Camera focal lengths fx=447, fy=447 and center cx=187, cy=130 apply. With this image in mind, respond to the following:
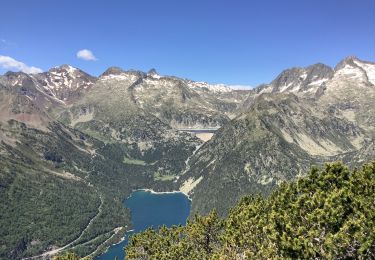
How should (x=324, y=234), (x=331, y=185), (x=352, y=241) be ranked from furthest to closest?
(x=331, y=185)
(x=324, y=234)
(x=352, y=241)

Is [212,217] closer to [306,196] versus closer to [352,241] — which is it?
[306,196]

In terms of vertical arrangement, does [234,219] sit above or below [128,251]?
above

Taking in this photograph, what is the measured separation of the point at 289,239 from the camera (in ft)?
177

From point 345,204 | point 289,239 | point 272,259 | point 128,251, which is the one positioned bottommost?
point 128,251

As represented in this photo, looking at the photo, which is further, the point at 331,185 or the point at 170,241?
the point at 170,241

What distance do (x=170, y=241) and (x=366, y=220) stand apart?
185ft

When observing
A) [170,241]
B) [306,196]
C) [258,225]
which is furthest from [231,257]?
[170,241]

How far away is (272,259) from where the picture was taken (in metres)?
60.0

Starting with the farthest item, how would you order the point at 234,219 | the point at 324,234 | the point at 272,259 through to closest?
the point at 234,219, the point at 272,259, the point at 324,234

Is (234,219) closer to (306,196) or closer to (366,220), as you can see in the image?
(306,196)

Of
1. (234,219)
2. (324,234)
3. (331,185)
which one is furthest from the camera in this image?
(234,219)

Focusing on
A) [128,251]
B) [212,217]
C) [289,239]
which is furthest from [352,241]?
[128,251]

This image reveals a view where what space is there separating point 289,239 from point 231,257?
20.7 meters

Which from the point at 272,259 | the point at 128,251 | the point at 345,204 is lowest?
the point at 128,251
